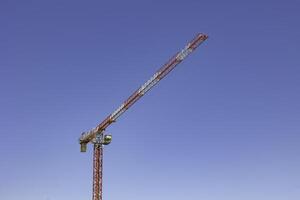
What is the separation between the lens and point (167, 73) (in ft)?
626

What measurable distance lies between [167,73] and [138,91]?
47.5 feet

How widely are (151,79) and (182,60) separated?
49.0 feet

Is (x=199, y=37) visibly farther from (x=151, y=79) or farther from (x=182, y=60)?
(x=151, y=79)

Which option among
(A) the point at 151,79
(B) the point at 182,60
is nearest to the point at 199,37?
(B) the point at 182,60

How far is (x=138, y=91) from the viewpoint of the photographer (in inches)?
7864

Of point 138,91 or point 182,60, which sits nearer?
point 182,60

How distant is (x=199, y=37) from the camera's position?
182 metres

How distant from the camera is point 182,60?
186125 mm

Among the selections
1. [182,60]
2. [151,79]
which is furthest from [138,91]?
[182,60]

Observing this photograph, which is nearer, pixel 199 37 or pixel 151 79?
pixel 199 37

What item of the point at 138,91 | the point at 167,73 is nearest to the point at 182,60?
the point at 167,73

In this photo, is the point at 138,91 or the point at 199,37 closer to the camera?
the point at 199,37

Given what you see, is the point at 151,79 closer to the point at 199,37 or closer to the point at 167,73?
the point at 167,73

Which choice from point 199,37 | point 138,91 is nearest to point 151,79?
point 138,91
